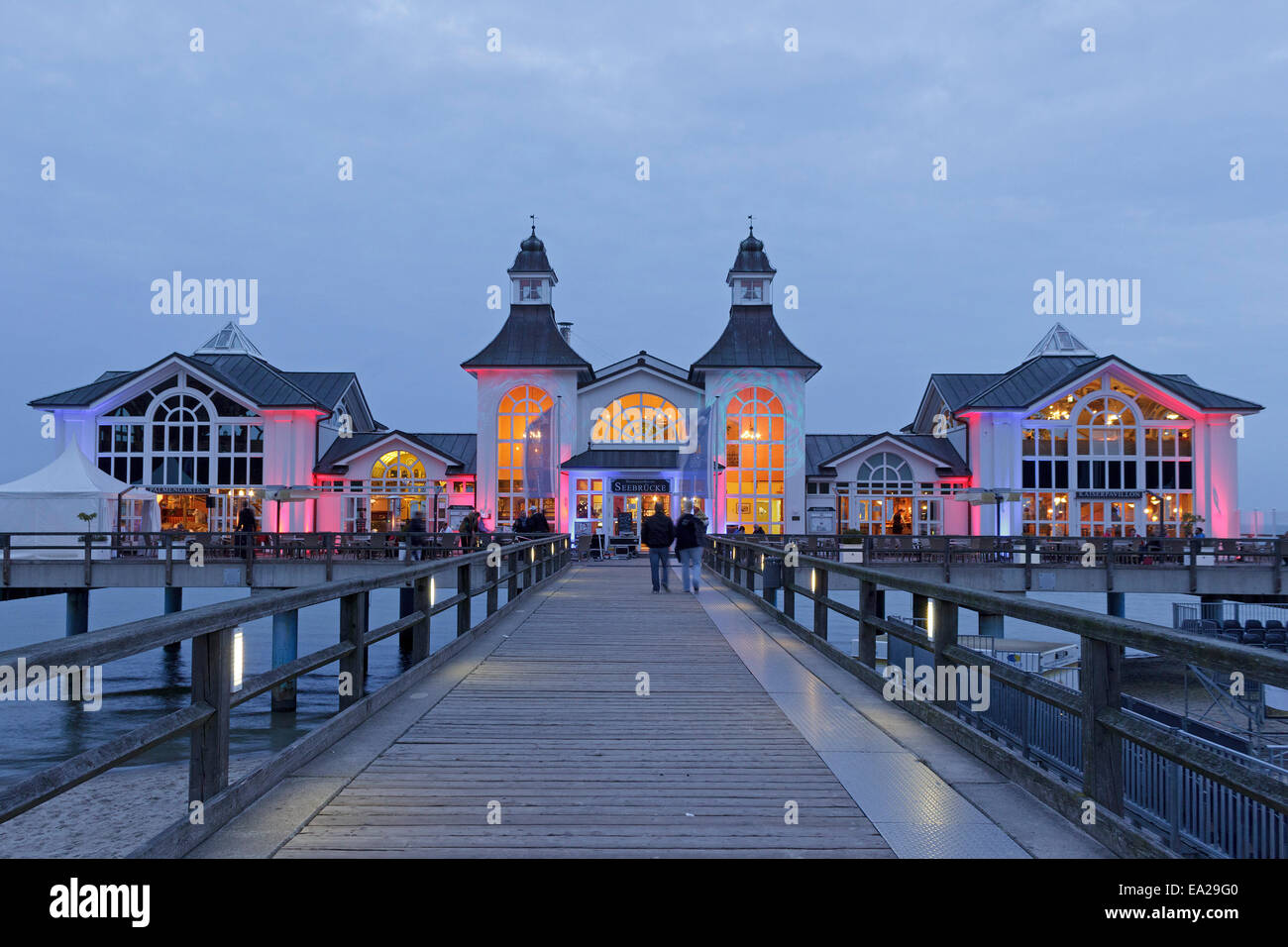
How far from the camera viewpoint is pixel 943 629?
669 centimetres

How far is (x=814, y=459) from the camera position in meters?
45.1

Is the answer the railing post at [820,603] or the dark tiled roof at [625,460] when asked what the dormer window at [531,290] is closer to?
the dark tiled roof at [625,460]

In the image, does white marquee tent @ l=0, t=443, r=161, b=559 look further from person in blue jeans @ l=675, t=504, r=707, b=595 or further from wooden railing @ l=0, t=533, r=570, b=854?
wooden railing @ l=0, t=533, r=570, b=854

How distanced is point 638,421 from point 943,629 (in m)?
37.4

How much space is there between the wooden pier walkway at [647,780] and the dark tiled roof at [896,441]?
3469 cm

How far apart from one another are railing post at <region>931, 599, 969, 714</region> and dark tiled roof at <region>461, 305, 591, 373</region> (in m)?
36.8

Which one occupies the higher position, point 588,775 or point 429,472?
point 429,472

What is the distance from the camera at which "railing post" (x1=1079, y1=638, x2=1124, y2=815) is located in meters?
4.38

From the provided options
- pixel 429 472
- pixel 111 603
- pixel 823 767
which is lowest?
pixel 111 603

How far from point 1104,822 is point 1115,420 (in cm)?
4181

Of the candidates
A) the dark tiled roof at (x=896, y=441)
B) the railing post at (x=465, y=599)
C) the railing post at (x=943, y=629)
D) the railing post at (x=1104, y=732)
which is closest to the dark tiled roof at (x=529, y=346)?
the dark tiled roof at (x=896, y=441)
